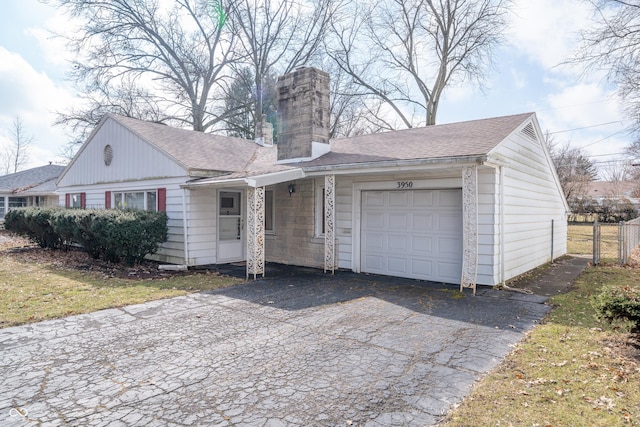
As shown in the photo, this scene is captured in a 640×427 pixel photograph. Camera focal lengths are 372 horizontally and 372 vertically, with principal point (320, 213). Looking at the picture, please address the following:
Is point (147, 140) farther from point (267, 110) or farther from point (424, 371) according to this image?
point (267, 110)

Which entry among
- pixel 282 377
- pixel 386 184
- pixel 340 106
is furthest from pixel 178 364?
pixel 340 106

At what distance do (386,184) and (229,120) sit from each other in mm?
18426

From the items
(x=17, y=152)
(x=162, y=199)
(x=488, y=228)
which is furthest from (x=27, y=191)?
(x=488, y=228)

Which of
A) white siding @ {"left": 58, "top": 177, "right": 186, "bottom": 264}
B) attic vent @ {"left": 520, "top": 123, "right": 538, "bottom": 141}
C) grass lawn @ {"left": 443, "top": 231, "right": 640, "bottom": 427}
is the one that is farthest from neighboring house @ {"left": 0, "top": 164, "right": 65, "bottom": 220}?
grass lawn @ {"left": 443, "top": 231, "right": 640, "bottom": 427}

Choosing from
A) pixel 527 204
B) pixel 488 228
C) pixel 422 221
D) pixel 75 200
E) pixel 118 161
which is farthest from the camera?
pixel 75 200

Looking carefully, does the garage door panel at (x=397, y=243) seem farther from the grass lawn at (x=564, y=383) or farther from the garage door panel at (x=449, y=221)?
the grass lawn at (x=564, y=383)

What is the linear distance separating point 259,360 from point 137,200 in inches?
380

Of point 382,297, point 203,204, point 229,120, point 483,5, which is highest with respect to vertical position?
point 483,5

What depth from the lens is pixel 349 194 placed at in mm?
9492

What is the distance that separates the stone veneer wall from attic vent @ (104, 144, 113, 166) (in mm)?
6029

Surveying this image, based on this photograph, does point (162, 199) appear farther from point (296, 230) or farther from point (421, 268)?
point (421, 268)

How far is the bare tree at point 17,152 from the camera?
4312 cm

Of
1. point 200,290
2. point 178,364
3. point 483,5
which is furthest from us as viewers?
point 483,5

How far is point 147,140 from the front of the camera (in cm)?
1107
